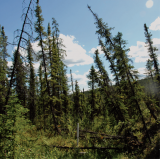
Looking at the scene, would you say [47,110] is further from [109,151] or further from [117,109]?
[109,151]

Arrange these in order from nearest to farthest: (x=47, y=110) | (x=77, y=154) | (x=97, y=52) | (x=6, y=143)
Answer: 1. (x=6, y=143)
2. (x=77, y=154)
3. (x=47, y=110)
4. (x=97, y=52)

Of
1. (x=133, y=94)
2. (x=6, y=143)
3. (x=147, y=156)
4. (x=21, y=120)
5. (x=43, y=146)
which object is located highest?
(x=133, y=94)

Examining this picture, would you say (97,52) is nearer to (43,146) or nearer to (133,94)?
(133,94)

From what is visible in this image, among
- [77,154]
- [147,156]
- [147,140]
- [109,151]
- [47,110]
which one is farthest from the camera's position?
[47,110]

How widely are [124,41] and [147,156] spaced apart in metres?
10.4

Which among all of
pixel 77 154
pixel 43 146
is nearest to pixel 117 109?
pixel 77 154

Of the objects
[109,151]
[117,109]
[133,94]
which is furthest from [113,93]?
[109,151]

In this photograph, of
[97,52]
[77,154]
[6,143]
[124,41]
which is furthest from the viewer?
[97,52]

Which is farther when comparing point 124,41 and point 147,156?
point 124,41

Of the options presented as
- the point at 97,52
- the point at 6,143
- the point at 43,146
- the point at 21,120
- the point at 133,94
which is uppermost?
the point at 97,52

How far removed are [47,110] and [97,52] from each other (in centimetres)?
1462

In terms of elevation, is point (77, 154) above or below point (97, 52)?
below

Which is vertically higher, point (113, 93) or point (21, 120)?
point (113, 93)

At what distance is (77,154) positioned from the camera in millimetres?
7773
